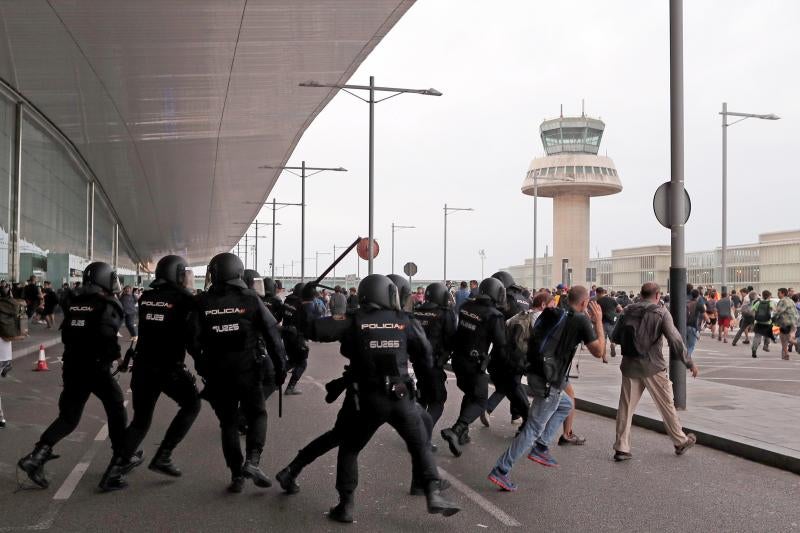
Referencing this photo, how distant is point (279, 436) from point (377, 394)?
3.52 m

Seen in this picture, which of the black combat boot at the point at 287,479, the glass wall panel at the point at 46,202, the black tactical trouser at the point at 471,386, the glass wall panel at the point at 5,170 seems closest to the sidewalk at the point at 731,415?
the black tactical trouser at the point at 471,386

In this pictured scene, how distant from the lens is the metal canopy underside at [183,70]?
782 inches

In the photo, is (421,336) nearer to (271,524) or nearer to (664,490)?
(271,524)

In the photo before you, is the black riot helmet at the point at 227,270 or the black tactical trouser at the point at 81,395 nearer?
the black riot helmet at the point at 227,270

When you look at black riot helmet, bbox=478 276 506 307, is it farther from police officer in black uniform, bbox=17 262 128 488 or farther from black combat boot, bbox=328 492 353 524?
police officer in black uniform, bbox=17 262 128 488

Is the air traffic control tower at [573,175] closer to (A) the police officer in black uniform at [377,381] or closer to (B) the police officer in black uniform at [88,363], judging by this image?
(B) the police officer in black uniform at [88,363]

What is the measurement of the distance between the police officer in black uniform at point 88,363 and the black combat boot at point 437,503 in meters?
2.41

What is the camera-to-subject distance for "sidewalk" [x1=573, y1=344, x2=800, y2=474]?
750 cm

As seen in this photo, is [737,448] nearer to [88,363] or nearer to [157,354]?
[157,354]

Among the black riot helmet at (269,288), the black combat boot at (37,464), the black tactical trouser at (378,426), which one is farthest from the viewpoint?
the black riot helmet at (269,288)

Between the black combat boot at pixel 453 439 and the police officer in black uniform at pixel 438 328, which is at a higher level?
the police officer in black uniform at pixel 438 328

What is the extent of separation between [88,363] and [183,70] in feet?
68.1

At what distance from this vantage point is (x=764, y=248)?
277 ft

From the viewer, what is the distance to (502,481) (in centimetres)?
608
